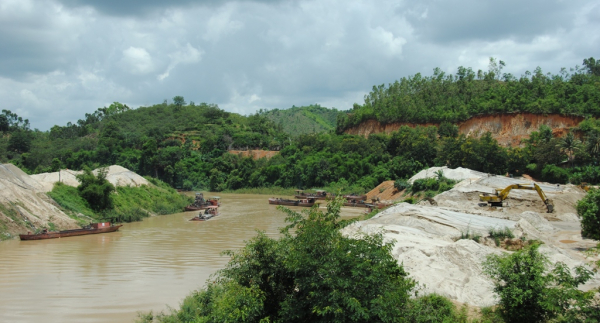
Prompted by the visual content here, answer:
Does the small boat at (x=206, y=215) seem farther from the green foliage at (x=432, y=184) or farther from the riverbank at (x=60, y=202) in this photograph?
the green foliage at (x=432, y=184)

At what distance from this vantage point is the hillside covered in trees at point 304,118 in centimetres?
14775

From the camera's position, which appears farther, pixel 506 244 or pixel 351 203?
pixel 351 203

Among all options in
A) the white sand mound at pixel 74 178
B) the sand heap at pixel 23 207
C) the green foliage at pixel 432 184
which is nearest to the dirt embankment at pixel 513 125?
the green foliage at pixel 432 184

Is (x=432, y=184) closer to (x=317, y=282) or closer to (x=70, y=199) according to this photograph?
(x=70, y=199)

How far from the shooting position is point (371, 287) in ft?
32.0

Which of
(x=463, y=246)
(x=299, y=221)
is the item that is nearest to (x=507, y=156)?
(x=463, y=246)

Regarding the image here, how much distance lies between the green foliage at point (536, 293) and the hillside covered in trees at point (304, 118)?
128 m

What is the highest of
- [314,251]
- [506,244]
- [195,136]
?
[195,136]

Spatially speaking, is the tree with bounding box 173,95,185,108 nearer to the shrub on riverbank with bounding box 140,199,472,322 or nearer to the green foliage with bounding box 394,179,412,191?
the green foliage with bounding box 394,179,412,191

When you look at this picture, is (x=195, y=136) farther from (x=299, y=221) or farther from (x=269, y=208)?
(x=299, y=221)

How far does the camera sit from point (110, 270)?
69.6 ft

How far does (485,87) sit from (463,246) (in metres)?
66.7

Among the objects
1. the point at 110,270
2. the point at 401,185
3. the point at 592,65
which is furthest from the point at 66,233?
the point at 592,65

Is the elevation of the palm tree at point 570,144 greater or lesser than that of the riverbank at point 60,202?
greater
